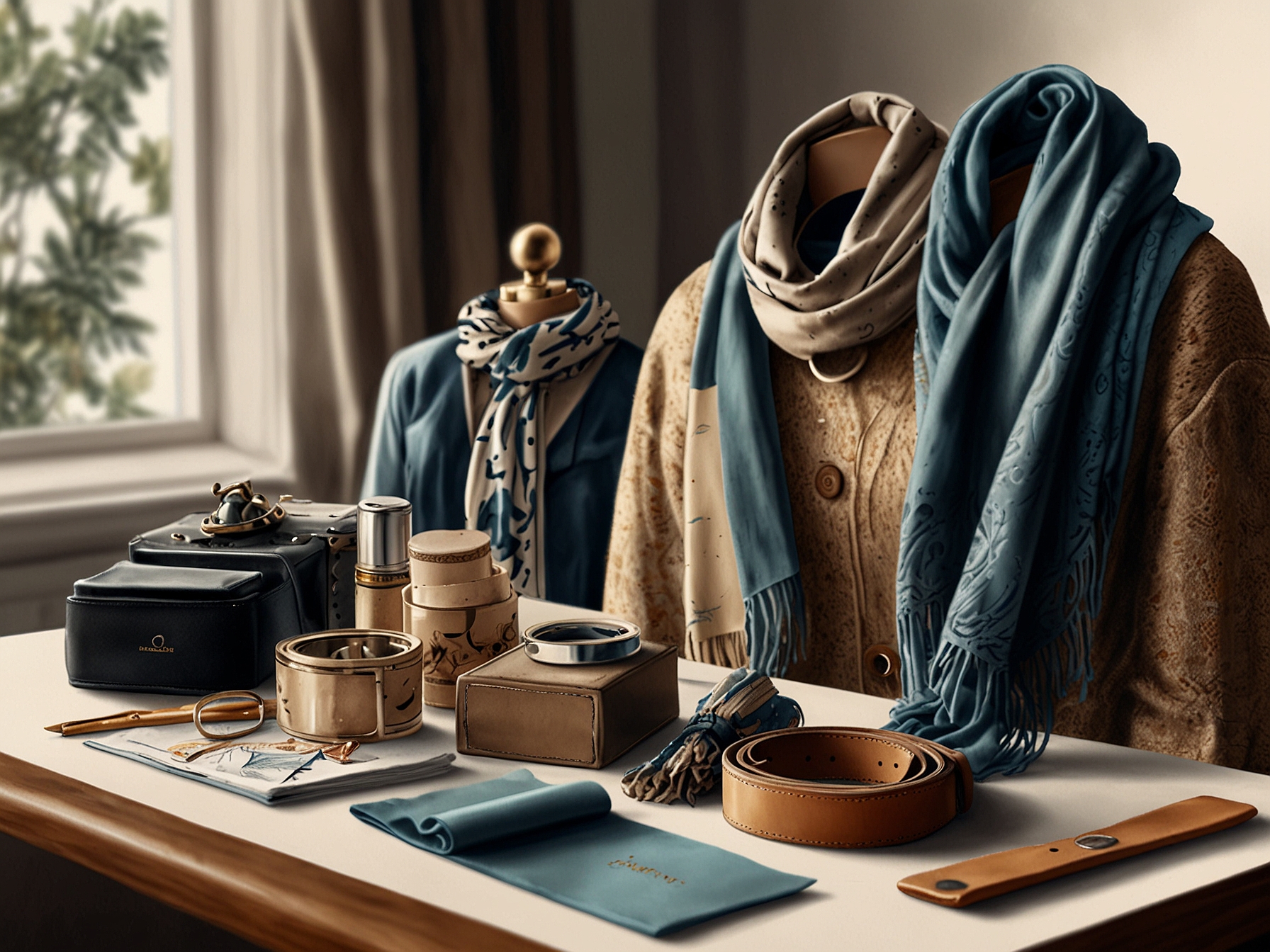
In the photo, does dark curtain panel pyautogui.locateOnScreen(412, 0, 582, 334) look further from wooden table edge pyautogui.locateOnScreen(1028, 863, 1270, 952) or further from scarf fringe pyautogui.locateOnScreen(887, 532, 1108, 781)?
wooden table edge pyautogui.locateOnScreen(1028, 863, 1270, 952)

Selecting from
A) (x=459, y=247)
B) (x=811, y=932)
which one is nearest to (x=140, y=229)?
(x=459, y=247)

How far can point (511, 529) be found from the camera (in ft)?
6.38

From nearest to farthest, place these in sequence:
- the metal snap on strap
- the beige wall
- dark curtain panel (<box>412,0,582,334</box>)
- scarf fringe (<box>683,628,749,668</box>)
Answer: the metal snap on strap < scarf fringe (<box>683,628,749,668</box>) < the beige wall < dark curtain panel (<box>412,0,582,334</box>)

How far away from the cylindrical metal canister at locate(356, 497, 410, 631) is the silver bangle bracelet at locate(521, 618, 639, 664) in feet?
0.60

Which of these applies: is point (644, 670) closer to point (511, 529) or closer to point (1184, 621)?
point (1184, 621)

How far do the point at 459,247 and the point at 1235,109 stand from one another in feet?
5.22

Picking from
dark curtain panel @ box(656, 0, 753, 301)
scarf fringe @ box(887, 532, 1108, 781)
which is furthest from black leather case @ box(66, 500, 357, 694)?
dark curtain panel @ box(656, 0, 753, 301)

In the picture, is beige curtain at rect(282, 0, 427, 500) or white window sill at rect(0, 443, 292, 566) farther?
beige curtain at rect(282, 0, 427, 500)

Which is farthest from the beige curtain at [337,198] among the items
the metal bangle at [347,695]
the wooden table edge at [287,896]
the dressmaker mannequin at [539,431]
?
the wooden table edge at [287,896]

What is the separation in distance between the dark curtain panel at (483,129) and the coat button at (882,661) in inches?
66.1

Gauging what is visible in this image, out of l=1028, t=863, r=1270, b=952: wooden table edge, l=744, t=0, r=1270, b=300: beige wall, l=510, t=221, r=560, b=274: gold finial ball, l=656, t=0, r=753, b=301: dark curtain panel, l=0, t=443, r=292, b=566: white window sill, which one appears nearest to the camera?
l=1028, t=863, r=1270, b=952: wooden table edge

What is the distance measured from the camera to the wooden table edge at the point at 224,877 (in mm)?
786

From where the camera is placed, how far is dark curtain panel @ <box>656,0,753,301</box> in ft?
11.0

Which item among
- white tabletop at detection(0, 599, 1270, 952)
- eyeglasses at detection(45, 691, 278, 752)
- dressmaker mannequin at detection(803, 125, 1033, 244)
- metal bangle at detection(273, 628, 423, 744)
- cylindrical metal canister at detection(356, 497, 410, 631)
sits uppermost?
dressmaker mannequin at detection(803, 125, 1033, 244)
